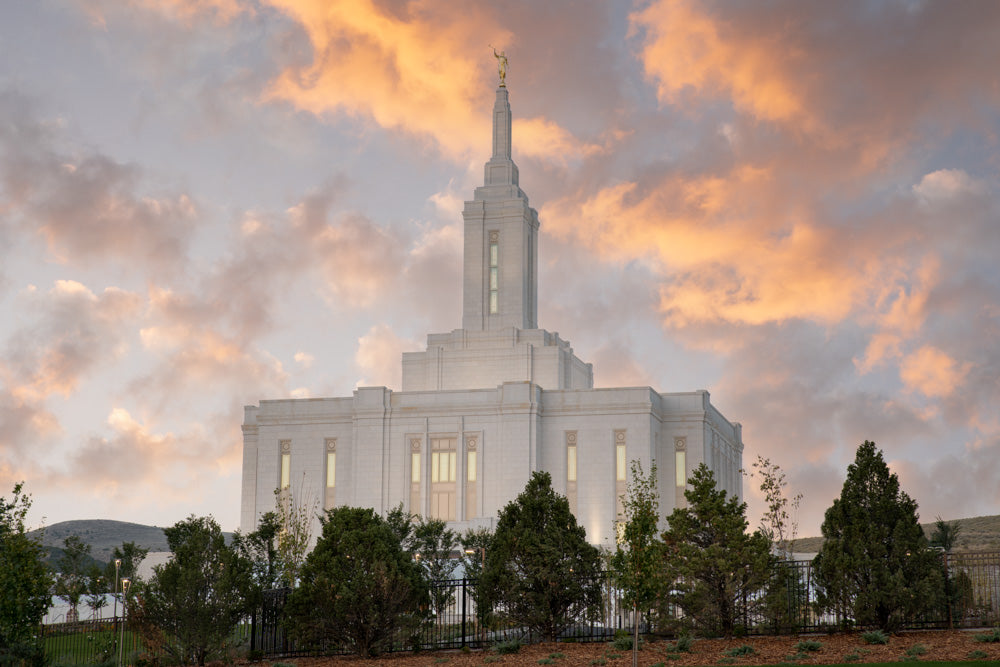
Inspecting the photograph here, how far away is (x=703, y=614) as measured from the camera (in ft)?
87.4

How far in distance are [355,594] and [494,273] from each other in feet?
169

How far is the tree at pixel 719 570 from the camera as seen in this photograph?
86.7 ft

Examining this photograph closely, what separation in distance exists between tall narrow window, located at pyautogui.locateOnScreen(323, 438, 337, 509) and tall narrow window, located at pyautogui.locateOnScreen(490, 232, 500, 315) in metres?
13.2

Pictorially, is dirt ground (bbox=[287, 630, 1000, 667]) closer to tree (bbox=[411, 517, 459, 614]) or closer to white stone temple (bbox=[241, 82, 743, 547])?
tree (bbox=[411, 517, 459, 614])

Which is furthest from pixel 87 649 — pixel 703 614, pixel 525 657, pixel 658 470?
pixel 658 470

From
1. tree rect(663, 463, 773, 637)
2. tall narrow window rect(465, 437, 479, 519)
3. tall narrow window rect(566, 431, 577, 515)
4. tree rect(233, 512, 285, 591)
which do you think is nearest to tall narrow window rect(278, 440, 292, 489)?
tall narrow window rect(465, 437, 479, 519)

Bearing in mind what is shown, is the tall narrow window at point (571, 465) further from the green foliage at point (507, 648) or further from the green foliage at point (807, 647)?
the green foliage at point (807, 647)

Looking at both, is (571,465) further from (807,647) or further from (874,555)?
(807,647)

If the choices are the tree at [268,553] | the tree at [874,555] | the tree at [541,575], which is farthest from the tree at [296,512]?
the tree at [874,555]

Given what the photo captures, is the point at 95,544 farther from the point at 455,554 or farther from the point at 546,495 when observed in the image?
the point at 546,495

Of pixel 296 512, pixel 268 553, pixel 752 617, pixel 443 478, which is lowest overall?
pixel 752 617

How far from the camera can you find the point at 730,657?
23641 millimetres

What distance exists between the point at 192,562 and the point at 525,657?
7880mm

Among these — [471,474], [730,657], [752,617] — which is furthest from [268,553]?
[471,474]
